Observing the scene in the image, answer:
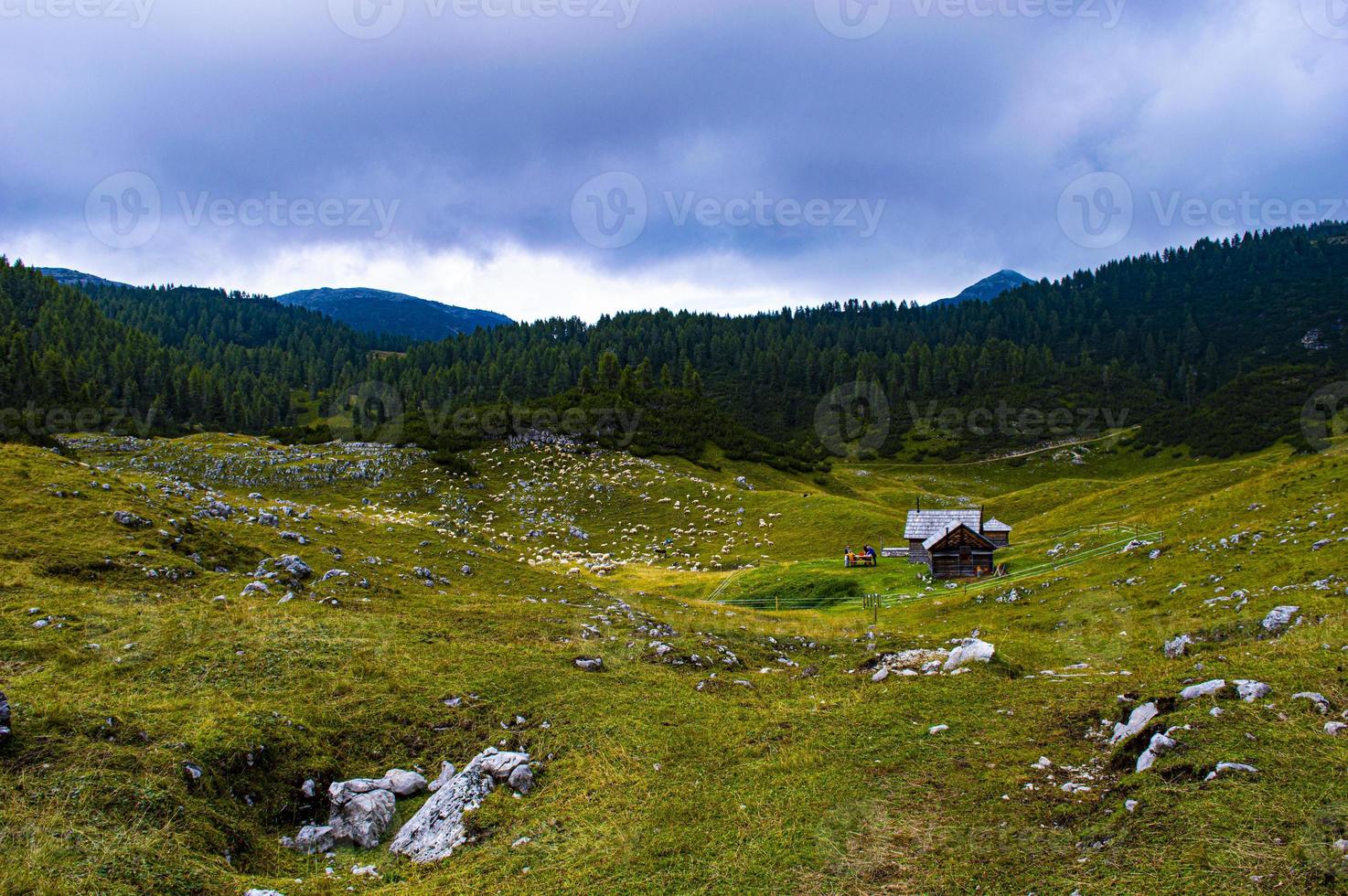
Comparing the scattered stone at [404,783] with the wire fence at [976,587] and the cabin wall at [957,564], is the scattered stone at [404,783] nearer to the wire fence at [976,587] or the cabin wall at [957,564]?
the wire fence at [976,587]

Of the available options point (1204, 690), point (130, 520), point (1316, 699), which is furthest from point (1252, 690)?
point (130, 520)

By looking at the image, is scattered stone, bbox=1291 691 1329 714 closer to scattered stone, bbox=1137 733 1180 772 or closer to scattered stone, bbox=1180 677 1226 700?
scattered stone, bbox=1180 677 1226 700

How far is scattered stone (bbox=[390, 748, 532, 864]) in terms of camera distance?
9.68 m

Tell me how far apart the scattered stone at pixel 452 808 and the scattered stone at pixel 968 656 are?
11168 mm

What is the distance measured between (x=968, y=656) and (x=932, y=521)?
38.5 metres

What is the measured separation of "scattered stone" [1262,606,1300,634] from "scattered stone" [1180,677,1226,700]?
753cm

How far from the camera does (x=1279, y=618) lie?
1717cm

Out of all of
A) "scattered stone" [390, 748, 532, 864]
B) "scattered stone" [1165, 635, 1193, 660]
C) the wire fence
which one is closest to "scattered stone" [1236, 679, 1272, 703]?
"scattered stone" [1165, 635, 1193, 660]

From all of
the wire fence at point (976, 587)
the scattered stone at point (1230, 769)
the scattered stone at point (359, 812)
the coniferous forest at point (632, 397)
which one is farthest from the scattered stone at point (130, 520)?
the coniferous forest at point (632, 397)

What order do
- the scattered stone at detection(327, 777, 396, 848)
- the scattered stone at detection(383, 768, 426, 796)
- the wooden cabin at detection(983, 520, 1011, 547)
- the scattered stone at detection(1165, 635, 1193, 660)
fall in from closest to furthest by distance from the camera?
1. the scattered stone at detection(327, 777, 396, 848)
2. the scattered stone at detection(383, 768, 426, 796)
3. the scattered stone at detection(1165, 635, 1193, 660)
4. the wooden cabin at detection(983, 520, 1011, 547)

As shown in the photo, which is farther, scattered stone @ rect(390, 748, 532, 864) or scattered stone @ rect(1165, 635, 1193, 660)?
scattered stone @ rect(1165, 635, 1193, 660)

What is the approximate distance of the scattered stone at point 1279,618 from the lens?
16859mm

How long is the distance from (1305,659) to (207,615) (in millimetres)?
23530

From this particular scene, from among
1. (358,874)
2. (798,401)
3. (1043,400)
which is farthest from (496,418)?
(1043,400)
